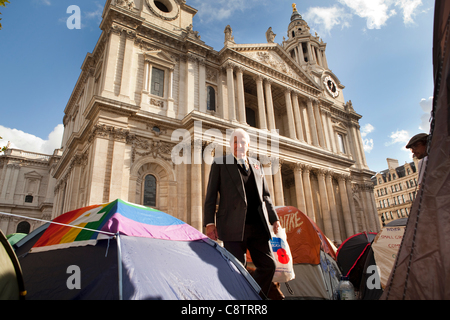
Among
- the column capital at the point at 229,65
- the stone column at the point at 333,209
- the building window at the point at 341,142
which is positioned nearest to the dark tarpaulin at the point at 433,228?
the column capital at the point at 229,65

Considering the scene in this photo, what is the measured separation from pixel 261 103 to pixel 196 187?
9.83 m

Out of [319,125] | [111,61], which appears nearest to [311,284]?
[111,61]

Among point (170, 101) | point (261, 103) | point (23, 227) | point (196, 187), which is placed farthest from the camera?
point (23, 227)

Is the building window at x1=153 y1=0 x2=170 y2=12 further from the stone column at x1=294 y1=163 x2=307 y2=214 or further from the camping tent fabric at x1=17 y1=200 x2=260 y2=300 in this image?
the camping tent fabric at x1=17 y1=200 x2=260 y2=300

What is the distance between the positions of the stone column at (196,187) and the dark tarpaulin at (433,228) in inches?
507

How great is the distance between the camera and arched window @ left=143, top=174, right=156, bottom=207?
635 inches

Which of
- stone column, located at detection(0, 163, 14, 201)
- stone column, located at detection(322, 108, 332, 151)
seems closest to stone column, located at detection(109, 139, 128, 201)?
stone column, located at detection(322, 108, 332, 151)

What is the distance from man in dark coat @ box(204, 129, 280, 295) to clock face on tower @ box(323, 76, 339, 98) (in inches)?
1238

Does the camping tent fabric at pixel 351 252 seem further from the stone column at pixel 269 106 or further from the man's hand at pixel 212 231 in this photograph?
the stone column at pixel 269 106

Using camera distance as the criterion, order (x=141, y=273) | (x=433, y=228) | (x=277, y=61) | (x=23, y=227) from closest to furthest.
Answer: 1. (x=433, y=228)
2. (x=141, y=273)
3. (x=277, y=61)
4. (x=23, y=227)

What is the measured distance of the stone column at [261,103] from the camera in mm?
21330

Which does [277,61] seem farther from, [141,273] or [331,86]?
[141,273]

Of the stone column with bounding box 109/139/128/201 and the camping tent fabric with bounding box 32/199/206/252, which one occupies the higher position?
the stone column with bounding box 109/139/128/201

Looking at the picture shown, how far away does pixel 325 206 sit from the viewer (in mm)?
21281
